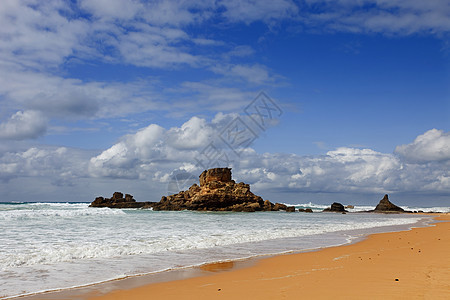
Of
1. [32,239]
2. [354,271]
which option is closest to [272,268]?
[354,271]

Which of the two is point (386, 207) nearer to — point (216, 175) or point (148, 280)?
point (216, 175)

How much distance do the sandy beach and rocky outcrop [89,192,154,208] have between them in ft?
256

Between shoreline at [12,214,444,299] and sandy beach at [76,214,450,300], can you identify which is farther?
shoreline at [12,214,444,299]

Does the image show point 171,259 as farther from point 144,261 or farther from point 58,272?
point 58,272

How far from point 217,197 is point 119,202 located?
30.8 meters

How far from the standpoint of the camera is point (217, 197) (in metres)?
68.5

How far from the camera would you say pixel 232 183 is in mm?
73562

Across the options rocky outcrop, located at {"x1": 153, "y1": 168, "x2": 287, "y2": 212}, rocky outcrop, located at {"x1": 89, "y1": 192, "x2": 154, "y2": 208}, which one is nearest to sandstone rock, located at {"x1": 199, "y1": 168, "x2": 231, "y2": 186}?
Result: rocky outcrop, located at {"x1": 153, "y1": 168, "x2": 287, "y2": 212}

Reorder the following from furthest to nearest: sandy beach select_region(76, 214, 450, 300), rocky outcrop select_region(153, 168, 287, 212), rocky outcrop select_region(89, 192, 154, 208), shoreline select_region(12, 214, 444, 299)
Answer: rocky outcrop select_region(89, 192, 154, 208) → rocky outcrop select_region(153, 168, 287, 212) → shoreline select_region(12, 214, 444, 299) → sandy beach select_region(76, 214, 450, 300)

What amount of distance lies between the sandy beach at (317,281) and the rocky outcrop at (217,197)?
188 ft

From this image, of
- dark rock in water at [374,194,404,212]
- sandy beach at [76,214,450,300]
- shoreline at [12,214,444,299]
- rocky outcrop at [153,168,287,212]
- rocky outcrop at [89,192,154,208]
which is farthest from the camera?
rocky outcrop at [89,192,154,208]

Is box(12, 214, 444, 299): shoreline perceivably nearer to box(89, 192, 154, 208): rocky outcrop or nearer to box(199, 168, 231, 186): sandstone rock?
box(199, 168, 231, 186): sandstone rock

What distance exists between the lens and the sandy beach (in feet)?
20.2

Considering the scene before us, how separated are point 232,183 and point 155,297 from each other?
221ft
